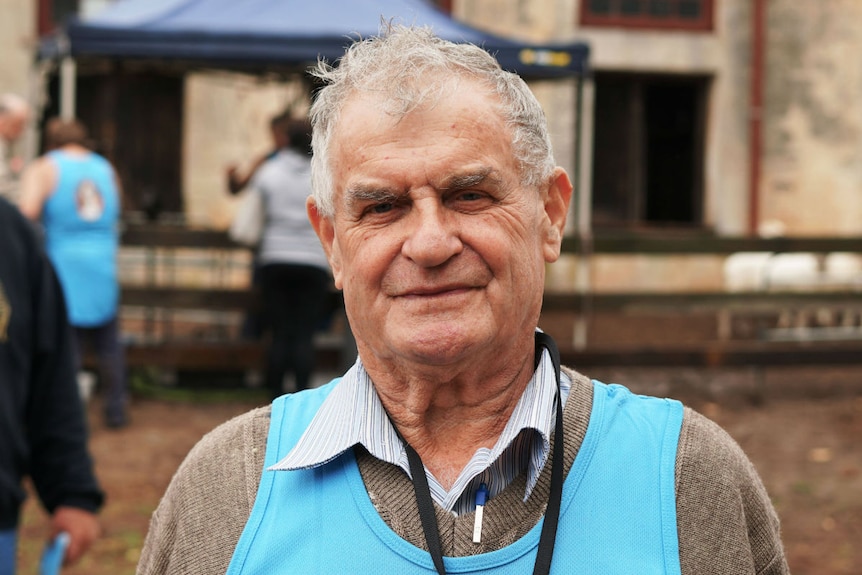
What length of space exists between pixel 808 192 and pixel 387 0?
7.85 m

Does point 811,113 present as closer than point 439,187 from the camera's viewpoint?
No

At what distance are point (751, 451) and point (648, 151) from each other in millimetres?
8433

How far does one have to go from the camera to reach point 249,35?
7.79 m

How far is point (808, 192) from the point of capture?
48.2ft

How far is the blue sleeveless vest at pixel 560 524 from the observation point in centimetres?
163

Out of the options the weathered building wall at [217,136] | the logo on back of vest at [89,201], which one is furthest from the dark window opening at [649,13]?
the logo on back of vest at [89,201]

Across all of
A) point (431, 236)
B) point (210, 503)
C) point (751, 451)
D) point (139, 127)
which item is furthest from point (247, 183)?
point (431, 236)

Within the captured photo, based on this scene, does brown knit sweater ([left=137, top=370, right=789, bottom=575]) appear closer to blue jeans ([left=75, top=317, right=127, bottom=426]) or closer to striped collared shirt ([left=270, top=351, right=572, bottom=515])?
striped collared shirt ([left=270, top=351, right=572, bottom=515])

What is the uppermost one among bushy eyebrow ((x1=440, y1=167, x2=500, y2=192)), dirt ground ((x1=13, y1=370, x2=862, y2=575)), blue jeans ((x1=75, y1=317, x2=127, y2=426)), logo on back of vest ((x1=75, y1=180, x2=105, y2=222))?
bushy eyebrow ((x1=440, y1=167, x2=500, y2=192))

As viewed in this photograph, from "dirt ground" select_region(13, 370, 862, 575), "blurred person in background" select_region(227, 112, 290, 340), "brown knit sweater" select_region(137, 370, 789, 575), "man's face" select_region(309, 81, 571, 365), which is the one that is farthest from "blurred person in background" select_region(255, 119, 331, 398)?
"man's face" select_region(309, 81, 571, 365)

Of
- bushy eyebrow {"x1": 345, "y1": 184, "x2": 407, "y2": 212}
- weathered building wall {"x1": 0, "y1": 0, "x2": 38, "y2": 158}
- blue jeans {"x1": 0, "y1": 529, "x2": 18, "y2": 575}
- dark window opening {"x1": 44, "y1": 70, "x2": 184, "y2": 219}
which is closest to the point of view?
bushy eyebrow {"x1": 345, "y1": 184, "x2": 407, "y2": 212}

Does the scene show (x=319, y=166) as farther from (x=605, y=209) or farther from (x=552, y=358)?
(x=605, y=209)

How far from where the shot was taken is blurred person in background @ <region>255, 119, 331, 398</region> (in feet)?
22.3

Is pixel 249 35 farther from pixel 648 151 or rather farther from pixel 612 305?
pixel 648 151
